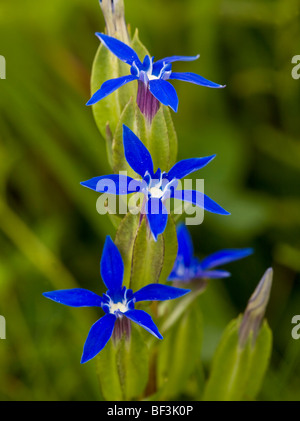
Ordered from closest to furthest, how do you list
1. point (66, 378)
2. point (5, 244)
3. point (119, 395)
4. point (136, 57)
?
point (136, 57) < point (119, 395) < point (66, 378) < point (5, 244)

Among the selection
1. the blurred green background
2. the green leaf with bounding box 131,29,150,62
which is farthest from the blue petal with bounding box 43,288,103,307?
the blurred green background

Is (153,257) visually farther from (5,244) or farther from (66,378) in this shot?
(5,244)

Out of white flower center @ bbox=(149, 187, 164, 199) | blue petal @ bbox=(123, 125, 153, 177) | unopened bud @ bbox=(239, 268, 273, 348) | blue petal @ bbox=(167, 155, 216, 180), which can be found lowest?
unopened bud @ bbox=(239, 268, 273, 348)

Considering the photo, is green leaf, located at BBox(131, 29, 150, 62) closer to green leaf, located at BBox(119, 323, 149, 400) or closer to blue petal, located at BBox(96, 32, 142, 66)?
blue petal, located at BBox(96, 32, 142, 66)

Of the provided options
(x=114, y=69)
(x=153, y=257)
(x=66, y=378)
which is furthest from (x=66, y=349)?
(x=114, y=69)

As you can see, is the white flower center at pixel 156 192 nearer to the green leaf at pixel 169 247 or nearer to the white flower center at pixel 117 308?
the green leaf at pixel 169 247

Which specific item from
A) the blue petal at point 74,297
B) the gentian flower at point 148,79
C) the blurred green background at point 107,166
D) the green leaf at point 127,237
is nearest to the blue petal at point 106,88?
the gentian flower at point 148,79
